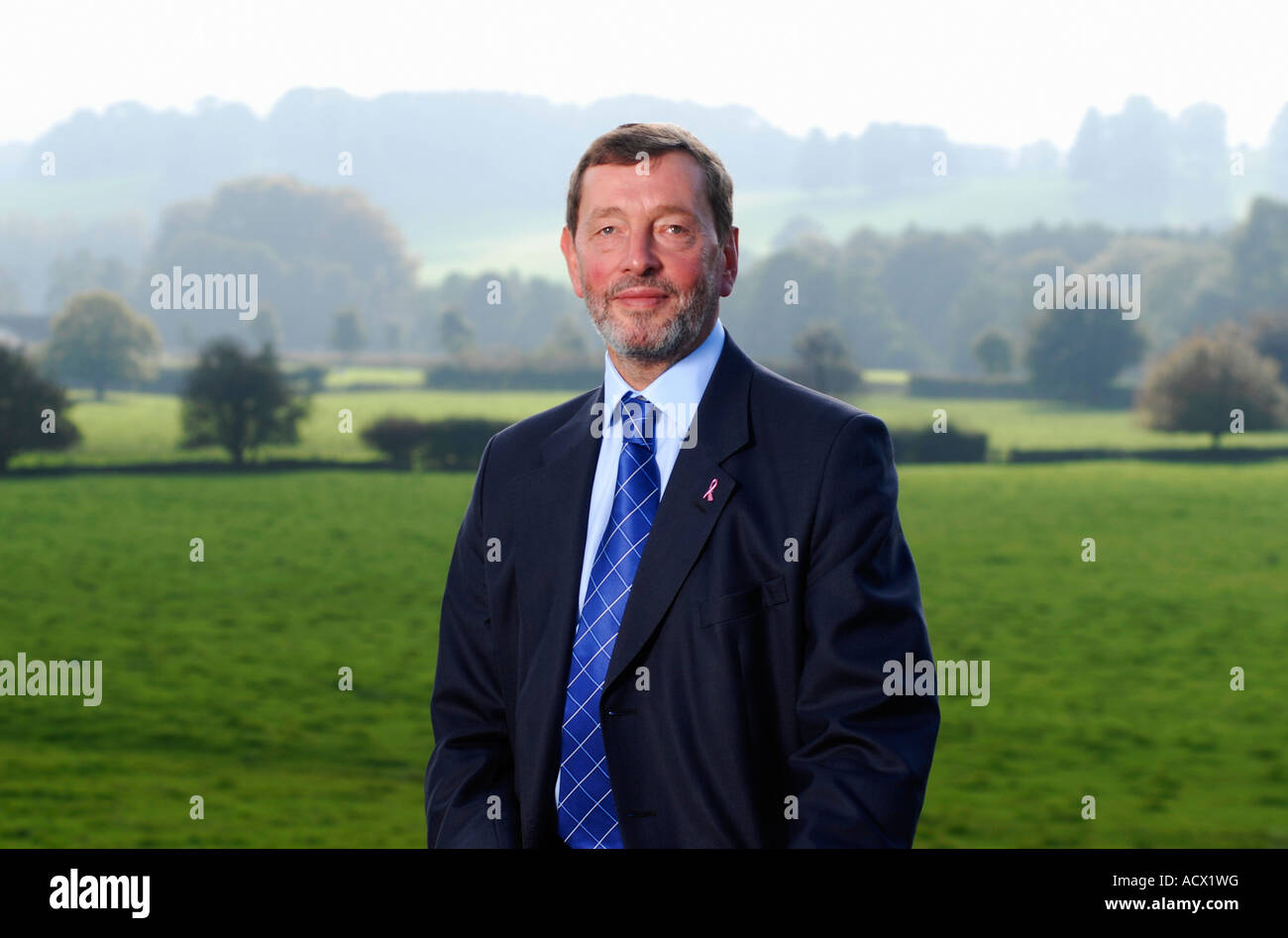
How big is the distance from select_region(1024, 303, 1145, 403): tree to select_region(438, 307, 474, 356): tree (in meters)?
24.3

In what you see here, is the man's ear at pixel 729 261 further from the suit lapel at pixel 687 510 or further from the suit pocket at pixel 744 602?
the suit pocket at pixel 744 602

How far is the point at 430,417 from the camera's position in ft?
158

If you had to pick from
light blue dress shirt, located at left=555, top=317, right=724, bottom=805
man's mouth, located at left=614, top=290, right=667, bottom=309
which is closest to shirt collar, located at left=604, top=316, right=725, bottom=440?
light blue dress shirt, located at left=555, top=317, right=724, bottom=805

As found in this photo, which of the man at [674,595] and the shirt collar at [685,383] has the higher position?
the shirt collar at [685,383]

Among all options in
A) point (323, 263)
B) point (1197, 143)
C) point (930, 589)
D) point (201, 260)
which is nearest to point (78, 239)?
point (201, 260)

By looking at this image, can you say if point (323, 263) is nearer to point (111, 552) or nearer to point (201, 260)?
point (201, 260)

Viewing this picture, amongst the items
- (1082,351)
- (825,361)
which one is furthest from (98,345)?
(1082,351)

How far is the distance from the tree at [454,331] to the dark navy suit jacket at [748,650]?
56.7 metres

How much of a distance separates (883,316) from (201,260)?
3629 centimetres

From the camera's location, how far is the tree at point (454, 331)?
2311 inches

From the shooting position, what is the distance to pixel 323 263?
69.6 metres

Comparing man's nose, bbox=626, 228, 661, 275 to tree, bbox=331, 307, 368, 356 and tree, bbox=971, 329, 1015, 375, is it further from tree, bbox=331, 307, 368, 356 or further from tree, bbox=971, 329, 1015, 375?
tree, bbox=331, 307, 368, 356

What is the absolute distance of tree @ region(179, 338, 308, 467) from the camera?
43375 mm

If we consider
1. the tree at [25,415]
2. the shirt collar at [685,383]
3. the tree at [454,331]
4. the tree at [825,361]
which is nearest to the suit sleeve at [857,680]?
the shirt collar at [685,383]
